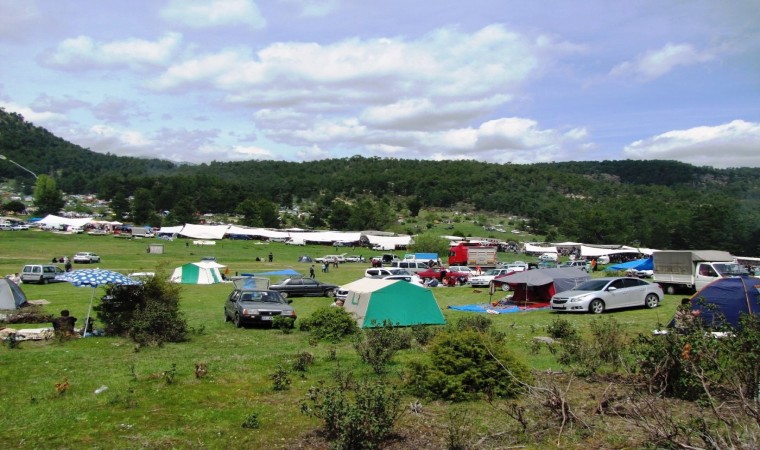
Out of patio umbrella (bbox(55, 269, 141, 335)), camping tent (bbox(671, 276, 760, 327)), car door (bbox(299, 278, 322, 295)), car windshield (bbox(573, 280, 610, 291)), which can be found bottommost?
car door (bbox(299, 278, 322, 295))

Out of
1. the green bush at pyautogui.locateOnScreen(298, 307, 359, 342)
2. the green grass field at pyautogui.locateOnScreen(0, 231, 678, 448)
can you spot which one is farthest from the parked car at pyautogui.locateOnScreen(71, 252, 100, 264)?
the green bush at pyautogui.locateOnScreen(298, 307, 359, 342)

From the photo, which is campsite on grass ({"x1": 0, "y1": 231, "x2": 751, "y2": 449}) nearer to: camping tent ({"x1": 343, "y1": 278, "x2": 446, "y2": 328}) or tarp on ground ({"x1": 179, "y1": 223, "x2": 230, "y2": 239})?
camping tent ({"x1": 343, "y1": 278, "x2": 446, "y2": 328})

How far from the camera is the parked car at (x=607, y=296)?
67.7 feet

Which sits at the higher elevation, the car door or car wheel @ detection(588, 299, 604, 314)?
car wheel @ detection(588, 299, 604, 314)

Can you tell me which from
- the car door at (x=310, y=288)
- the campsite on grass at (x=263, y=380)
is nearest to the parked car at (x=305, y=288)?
the car door at (x=310, y=288)

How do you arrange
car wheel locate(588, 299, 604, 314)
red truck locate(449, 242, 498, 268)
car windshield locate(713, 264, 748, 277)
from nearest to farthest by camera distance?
car wheel locate(588, 299, 604, 314) < car windshield locate(713, 264, 748, 277) < red truck locate(449, 242, 498, 268)

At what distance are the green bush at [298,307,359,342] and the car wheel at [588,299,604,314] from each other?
9.35 meters

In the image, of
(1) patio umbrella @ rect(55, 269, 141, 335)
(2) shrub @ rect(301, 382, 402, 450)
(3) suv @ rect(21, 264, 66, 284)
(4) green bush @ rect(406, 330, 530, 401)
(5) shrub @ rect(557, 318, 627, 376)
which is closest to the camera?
(2) shrub @ rect(301, 382, 402, 450)

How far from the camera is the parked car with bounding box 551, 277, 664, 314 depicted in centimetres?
2064

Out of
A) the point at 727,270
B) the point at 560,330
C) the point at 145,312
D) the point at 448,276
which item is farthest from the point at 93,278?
the point at 448,276

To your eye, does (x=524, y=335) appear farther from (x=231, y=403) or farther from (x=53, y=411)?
(x=53, y=411)

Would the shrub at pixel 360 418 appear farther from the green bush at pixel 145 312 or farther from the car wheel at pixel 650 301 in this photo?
the car wheel at pixel 650 301

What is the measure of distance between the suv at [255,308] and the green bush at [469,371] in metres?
8.87

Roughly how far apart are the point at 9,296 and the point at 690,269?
96.0ft
